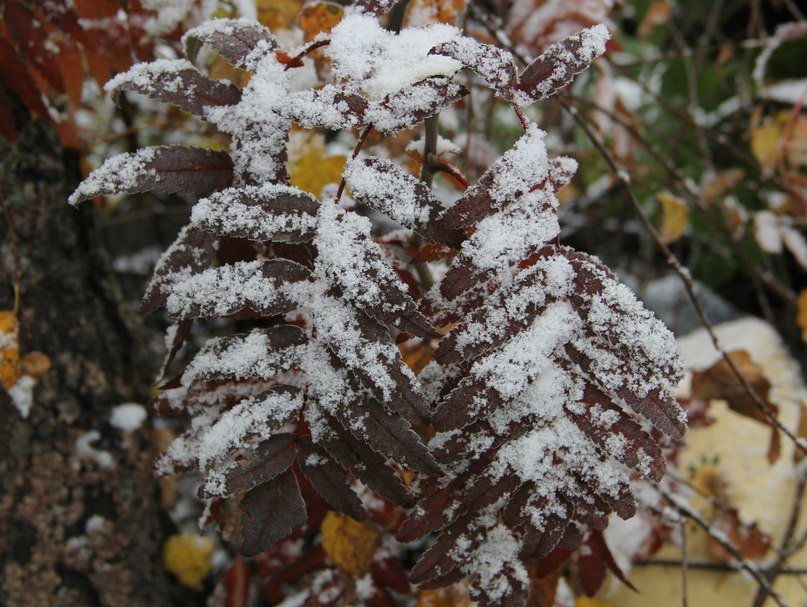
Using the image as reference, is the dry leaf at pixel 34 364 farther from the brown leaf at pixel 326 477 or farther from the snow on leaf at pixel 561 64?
the snow on leaf at pixel 561 64

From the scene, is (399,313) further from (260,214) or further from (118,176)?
(118,176)

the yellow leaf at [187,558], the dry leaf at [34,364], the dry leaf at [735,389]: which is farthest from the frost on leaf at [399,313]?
the yellow leaf at [187,558]

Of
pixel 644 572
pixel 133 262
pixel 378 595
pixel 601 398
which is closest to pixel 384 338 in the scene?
pixel 601 398

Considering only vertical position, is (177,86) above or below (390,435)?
above

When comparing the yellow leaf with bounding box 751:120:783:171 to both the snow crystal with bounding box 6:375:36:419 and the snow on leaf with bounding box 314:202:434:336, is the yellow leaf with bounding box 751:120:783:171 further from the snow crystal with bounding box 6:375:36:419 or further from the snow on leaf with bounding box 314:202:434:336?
the snow crystal with bounding box 6:375:36:419

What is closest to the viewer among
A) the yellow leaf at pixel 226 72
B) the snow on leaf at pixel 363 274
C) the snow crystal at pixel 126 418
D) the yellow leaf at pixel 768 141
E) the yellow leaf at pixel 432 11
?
the snow on leaf at pixel 363 274

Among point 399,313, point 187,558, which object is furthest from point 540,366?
point 187,558
